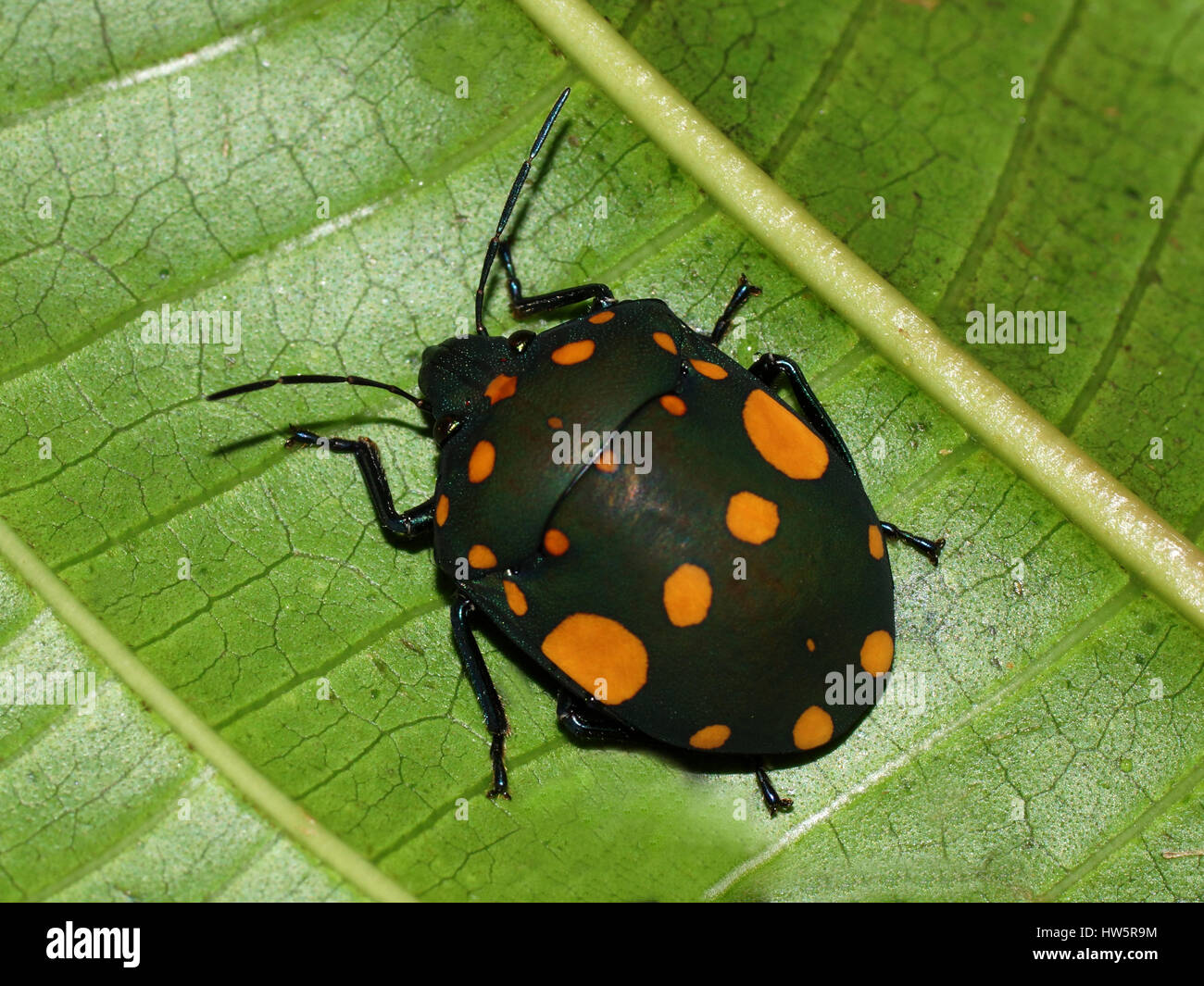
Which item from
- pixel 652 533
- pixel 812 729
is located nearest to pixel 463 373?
pixel 652 533

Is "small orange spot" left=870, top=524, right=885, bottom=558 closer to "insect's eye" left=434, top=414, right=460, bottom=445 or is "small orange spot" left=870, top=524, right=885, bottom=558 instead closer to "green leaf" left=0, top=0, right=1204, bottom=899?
"green leaf" left=0, top=0, right=1204, bottom=899

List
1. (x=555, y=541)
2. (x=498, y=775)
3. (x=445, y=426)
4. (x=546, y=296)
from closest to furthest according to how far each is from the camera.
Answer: (x=555, y=541) → (x=445, y=426) → (x=498, y=775) → (x=546, y=296)

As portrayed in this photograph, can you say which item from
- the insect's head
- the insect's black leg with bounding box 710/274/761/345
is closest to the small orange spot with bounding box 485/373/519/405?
the insect's head

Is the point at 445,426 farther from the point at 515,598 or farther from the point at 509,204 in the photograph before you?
the point at 509,204
